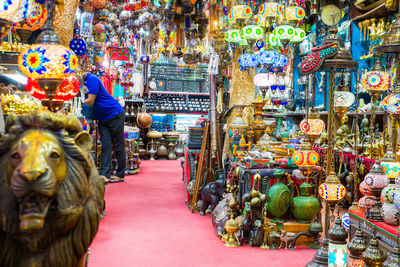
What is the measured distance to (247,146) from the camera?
14.6ft

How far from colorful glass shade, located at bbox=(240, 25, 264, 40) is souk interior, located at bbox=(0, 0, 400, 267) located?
1 centimetres

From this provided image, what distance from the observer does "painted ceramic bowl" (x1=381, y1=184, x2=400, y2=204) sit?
209 cm

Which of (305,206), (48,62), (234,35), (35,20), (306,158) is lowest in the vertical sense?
(305,206)

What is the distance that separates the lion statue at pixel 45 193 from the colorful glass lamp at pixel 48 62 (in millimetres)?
1100

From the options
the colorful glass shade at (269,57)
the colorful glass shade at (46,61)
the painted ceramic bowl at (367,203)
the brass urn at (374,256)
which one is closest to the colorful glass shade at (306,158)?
the painted ceramic bowl at (367,203)

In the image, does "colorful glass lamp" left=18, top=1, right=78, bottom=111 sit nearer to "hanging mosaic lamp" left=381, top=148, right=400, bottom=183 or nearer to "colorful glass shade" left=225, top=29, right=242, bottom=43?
"hanging mosaic lamp" left=381, top=148, right=400, bottom=183

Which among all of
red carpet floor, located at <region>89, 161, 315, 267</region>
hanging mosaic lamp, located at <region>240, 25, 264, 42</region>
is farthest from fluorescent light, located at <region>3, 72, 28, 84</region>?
hanging mosaic lamp, located at <region>240, 25, 264, 42</region>

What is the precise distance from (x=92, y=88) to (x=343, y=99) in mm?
2652

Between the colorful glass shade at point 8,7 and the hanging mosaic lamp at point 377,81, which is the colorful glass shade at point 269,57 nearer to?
the hanging mosaic lamp at point 377,81

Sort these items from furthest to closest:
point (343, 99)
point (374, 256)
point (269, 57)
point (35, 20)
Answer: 1. point (269, 57)
2. point (343, 99)
3. point (35, 20)
4. point (374, 256)

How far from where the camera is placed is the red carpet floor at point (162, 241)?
2.94 metres

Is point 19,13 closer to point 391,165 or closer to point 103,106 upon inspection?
point 391,165

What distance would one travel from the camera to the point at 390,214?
6.93ft

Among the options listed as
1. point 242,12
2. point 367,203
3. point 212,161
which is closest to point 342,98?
point 367,203
